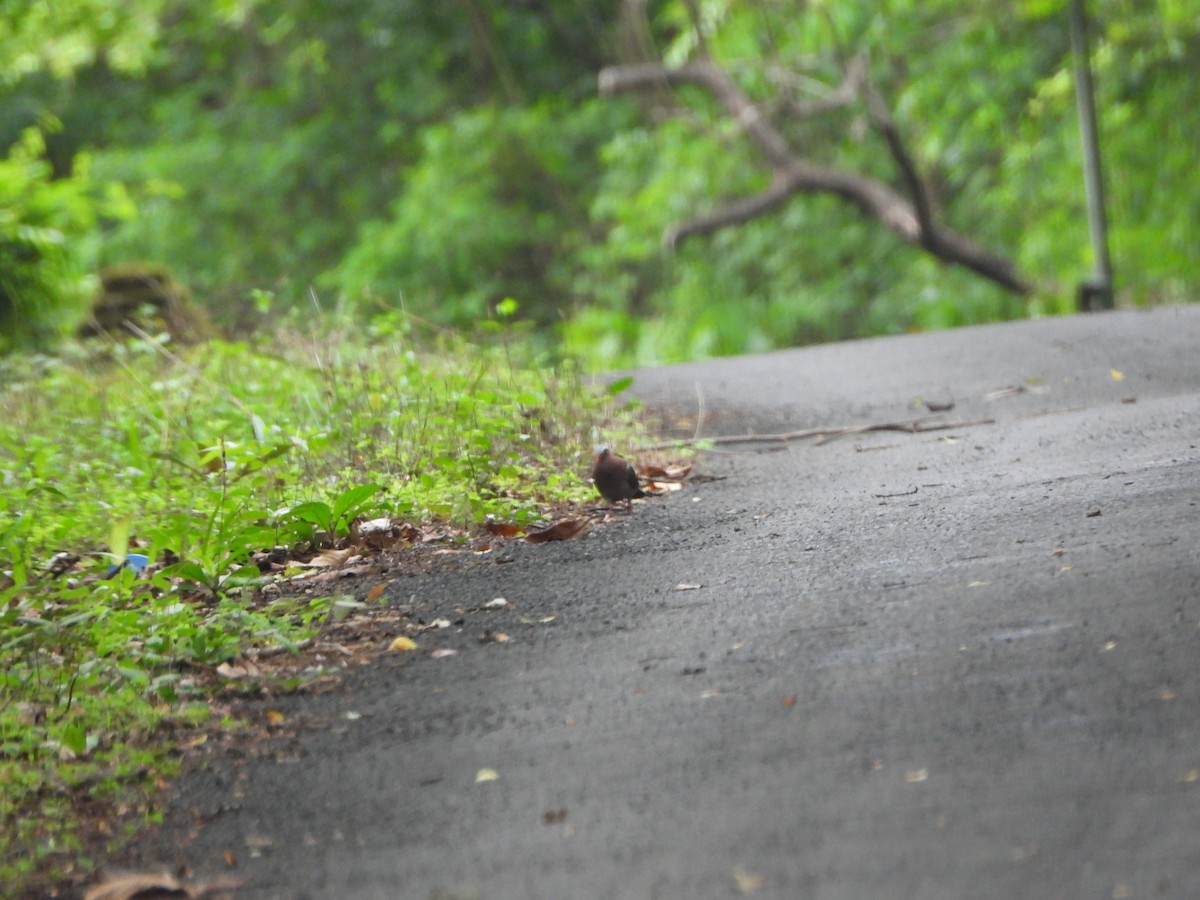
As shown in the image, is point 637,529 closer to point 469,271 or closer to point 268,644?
point 268,644

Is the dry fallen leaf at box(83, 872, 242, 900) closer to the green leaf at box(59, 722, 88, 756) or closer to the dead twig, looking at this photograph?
the green leaf at box(59, 722, 88, 756)

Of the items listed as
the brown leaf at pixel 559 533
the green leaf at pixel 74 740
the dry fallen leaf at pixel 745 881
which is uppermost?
the green leaf at pixel 74 740

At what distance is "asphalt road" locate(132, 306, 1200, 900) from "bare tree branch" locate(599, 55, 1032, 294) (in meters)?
11.3

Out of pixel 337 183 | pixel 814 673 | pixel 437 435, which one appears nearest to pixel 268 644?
pixel 814 673

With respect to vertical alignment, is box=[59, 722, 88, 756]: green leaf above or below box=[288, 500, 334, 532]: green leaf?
below

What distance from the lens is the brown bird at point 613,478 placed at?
5.50m

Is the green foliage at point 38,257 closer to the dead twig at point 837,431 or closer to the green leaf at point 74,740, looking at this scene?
the dead twig at point 837,431

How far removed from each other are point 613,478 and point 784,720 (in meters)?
2.63

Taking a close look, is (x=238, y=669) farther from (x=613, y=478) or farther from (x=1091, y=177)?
(x=1091, y=177)

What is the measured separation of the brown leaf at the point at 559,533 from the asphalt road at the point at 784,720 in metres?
0.10

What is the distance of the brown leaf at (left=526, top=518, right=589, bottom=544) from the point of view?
493 cm

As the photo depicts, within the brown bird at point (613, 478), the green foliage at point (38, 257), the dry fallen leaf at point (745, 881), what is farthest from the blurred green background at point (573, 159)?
the dry fallen leaf at point (745, 881)

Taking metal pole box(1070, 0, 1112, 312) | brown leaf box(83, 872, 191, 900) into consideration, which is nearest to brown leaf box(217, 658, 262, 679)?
brown leaf box(83, 872, 191, 900)

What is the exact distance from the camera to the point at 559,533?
494 centimetres
